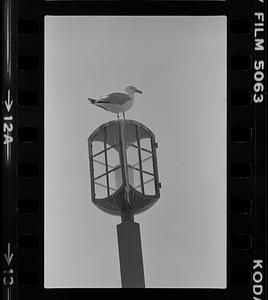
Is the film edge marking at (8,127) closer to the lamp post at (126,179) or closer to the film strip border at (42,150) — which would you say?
the film strip border at (42,150)

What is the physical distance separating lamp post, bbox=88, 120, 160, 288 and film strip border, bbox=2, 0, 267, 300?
76mm

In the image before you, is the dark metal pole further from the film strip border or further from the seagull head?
the seagull head

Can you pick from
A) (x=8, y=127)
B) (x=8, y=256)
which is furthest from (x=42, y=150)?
(x=8, y=256)

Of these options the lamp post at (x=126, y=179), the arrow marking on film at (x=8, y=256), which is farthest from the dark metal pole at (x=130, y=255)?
the arrow marking on film at (x=8, y=256)

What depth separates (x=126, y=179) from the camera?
34.1 inches

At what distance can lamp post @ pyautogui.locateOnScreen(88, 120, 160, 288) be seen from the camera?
860 millimetres

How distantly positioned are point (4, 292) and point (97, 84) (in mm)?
340

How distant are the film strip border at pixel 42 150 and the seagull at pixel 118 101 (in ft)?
0.30

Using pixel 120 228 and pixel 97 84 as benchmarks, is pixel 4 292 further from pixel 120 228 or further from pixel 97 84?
pixel 97 84

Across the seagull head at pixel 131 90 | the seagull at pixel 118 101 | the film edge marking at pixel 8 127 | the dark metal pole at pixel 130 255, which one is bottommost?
the dark metal pole at pixel 130 255

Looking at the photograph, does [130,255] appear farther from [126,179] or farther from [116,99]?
[116,99]

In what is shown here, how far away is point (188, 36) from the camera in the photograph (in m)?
0.86

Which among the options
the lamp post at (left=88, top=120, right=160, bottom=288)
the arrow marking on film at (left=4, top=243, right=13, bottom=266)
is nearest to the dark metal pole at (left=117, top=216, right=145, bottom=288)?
the lamp post at (left=88, top=120, right=160, bottom=288)

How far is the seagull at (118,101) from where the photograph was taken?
857 millimetres
